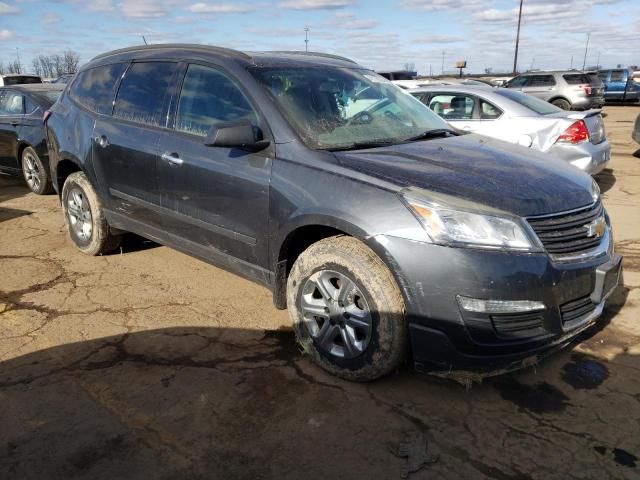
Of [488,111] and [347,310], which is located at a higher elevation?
[488,111]

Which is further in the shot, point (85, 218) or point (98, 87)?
point (85, 218)

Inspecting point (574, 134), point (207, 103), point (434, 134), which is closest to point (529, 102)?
point (574, 134)

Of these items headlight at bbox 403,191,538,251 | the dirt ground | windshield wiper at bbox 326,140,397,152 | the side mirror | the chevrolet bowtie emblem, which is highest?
the side mirror

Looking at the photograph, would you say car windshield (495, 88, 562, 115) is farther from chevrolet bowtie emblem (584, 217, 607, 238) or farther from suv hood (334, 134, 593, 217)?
chevrolet bowtie emblem (584, 217, 607, 238)

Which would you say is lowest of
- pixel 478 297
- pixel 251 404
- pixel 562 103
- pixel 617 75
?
pixel 251 404

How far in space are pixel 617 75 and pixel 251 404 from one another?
28.7 m

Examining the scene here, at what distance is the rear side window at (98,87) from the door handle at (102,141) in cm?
22

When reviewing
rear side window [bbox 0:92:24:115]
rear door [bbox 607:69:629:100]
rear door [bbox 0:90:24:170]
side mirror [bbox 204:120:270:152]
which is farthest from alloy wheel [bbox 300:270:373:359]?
rear door [bbox 607:69:629:100]

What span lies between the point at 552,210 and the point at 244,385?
75.0 inches

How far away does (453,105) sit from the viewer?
7.83 meters

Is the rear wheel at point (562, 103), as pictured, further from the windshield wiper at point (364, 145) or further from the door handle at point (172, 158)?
the door handle at point (172, 158)

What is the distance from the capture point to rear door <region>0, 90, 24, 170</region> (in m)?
7.83

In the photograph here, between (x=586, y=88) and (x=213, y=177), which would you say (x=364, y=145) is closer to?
(x=213, y=177)

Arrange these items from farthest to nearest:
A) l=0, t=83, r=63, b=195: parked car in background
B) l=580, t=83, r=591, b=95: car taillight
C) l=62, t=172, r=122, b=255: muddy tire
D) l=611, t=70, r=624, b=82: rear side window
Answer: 1. l=611, t=70, r=624, b=82: rear side window
2. l=580, t=83, r=591, b=95: car taillight
3. l=0, t=83, r=63, b=195: parked car in background
4. l=62, t=172, r=122, b=255: muddy tire
